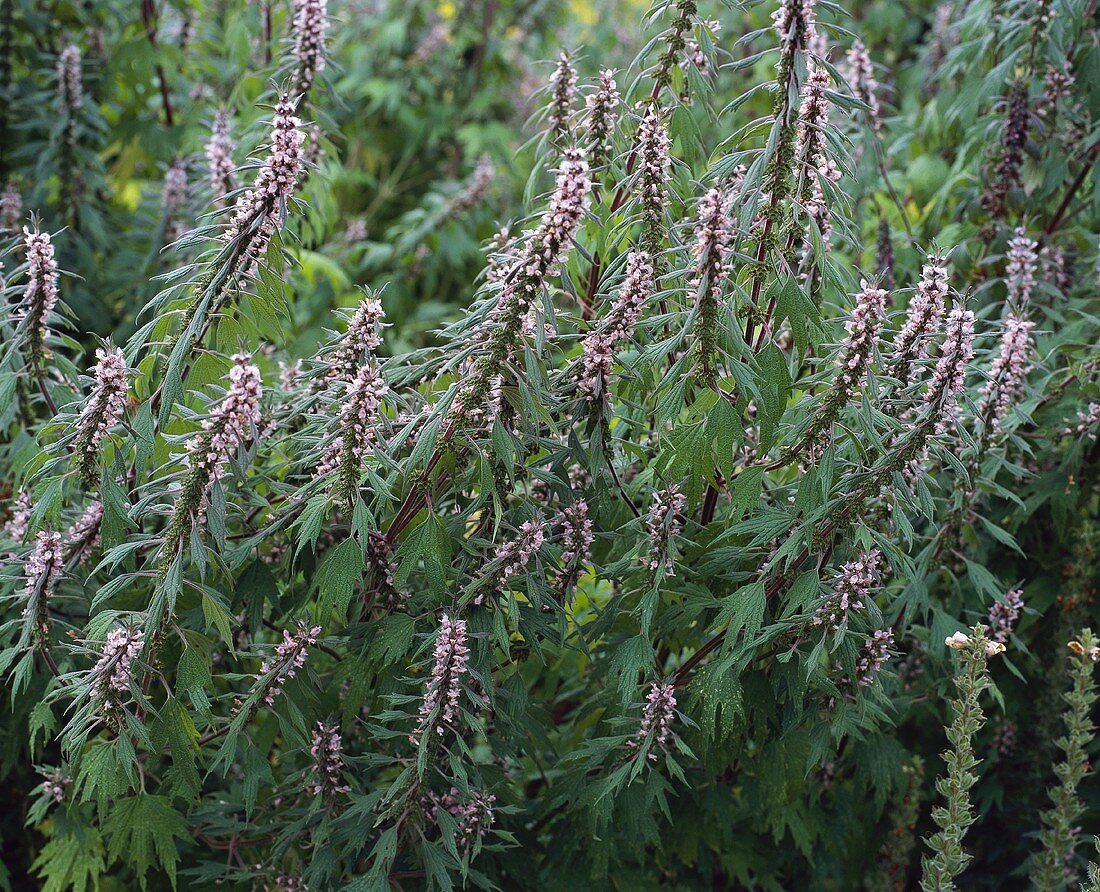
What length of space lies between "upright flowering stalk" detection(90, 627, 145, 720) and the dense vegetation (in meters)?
0.01

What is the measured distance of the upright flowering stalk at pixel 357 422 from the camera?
2383 millimetres

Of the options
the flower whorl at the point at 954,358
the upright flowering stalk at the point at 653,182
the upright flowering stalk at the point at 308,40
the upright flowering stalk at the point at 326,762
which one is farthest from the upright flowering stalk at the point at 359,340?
the flower whorl at the point at 954,358

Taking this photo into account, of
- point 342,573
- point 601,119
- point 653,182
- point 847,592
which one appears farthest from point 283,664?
point 601,119

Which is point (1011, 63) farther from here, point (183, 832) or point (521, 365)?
point (183, 832)

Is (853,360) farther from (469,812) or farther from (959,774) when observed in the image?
(469,812)

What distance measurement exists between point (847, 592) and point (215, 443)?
1.38 meters

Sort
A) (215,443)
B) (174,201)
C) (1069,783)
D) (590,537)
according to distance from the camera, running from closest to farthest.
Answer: (215,443) → (590,537) → (1069,783) → (174,201)

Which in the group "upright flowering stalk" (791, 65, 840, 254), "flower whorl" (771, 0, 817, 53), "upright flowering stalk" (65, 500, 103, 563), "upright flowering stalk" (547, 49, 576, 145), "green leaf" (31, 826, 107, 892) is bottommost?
"green leaf" (31, 826, 107, 892)

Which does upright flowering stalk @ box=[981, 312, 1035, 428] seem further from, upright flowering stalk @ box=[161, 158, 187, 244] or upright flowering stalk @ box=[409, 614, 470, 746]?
upright flowering stalk @ box=[161, 158, 187, 244]

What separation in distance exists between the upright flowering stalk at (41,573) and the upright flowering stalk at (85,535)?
4.6 inches

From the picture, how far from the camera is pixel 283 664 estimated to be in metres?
2.52

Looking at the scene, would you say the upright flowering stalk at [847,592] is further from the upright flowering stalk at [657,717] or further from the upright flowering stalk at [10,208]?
the upright flowering stalk at [10,208]

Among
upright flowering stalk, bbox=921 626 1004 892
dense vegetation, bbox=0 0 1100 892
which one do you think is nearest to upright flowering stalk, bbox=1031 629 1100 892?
dense vegetation, bbox=0 0 1100 892

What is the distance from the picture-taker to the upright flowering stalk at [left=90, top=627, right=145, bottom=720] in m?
2.40
